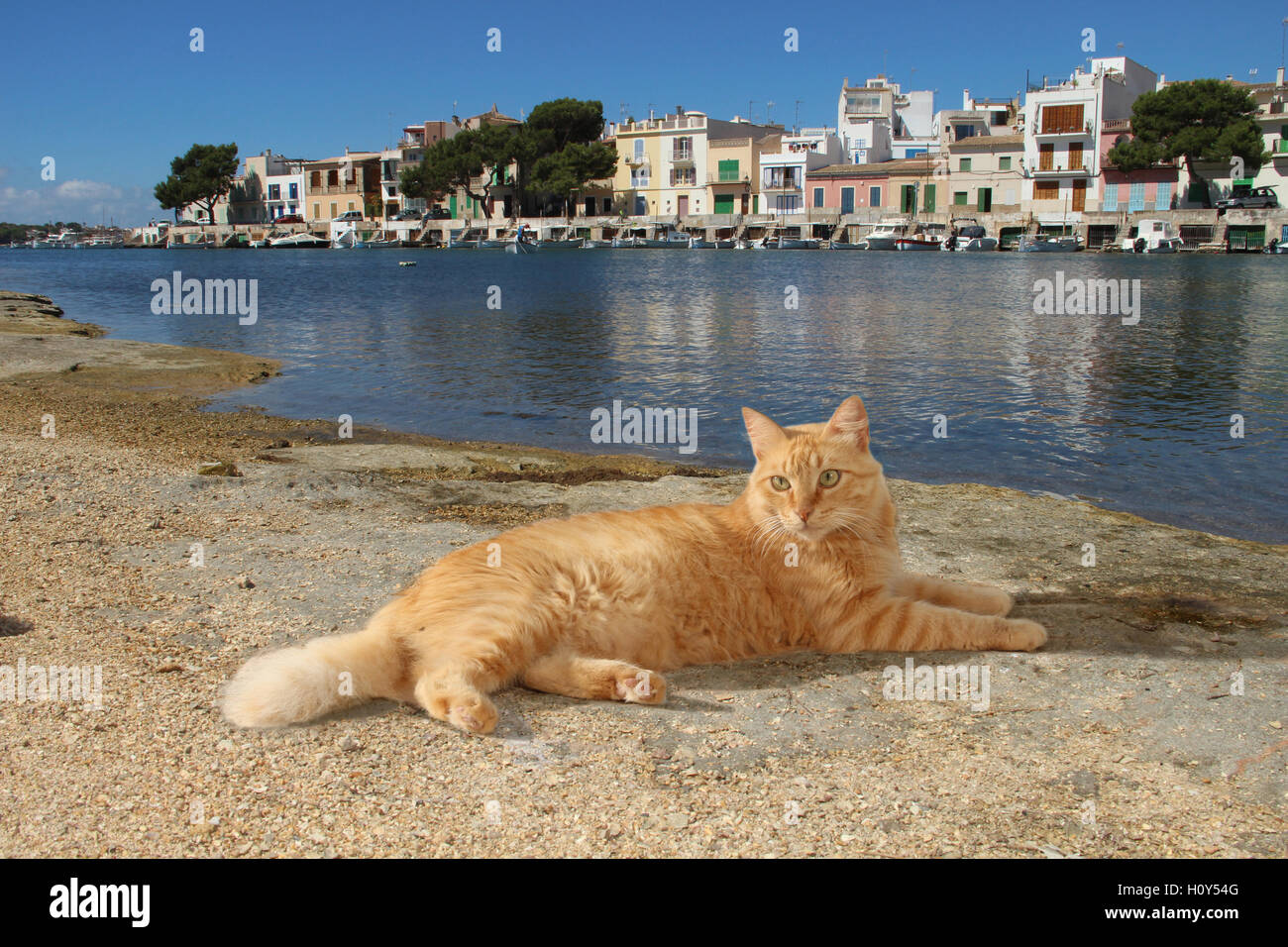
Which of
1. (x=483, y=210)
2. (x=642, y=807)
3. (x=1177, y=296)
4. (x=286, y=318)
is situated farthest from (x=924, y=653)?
(x=483, y=210)

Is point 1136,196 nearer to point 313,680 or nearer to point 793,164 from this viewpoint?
point 793,164

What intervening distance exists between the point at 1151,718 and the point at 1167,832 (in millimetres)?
944

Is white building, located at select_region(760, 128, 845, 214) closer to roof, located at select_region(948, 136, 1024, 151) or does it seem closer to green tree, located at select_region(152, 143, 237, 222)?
roof, located at select_region(948, 136, 1024, 151)

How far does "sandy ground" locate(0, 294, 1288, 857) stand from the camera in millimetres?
2875

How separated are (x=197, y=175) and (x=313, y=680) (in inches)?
4985

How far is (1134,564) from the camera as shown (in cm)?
668

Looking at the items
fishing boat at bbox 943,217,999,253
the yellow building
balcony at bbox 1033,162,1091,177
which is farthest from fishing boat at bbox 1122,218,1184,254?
the yellow building

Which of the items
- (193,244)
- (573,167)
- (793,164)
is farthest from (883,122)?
(193,244)

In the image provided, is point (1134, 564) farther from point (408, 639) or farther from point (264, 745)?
point (264, 745)

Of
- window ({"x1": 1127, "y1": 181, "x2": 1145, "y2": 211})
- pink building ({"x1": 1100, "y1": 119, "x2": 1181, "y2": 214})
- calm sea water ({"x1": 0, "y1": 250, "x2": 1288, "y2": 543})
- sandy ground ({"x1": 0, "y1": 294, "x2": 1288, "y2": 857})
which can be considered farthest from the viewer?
window ({"x1": 1127, "y1": 181, "x2": 1145, "y2": 211})

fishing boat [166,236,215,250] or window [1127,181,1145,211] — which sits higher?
fishing boat [166,236,215,250]

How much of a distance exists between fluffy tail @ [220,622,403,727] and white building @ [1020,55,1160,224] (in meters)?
74.6

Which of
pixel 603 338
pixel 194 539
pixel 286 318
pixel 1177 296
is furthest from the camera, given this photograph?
pixel 1177 296

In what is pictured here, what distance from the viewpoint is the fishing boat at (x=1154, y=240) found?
63438mm
